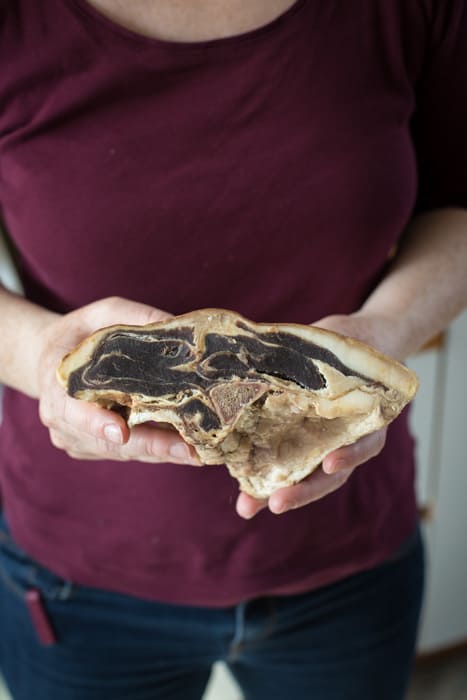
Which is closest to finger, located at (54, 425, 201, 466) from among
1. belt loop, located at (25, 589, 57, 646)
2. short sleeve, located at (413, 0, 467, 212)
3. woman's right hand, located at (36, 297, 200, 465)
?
woman's right hand, located at (36, 297, 200, 465)

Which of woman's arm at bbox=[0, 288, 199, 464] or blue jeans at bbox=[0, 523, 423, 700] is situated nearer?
woman's arm at bbox=[0, 288, 199, 464]

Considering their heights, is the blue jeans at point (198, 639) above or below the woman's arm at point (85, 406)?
below

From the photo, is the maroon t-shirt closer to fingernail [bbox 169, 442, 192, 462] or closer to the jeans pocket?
the jeans pocket

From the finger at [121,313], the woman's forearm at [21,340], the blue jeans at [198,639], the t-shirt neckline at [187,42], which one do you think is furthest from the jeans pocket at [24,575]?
the t-shirt neckline at [187,42]

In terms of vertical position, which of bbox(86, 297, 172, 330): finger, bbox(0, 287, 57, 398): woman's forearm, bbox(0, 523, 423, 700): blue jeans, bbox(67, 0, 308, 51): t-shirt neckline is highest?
bbox(67, 0, 308, 51): t-shirt neckline

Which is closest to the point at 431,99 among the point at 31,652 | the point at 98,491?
the point at 98,491

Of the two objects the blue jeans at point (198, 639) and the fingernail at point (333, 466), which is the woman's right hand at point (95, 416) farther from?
the blue jeans at point (198, 639)

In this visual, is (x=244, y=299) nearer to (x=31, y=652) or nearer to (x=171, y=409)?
(x=171, y=409)
